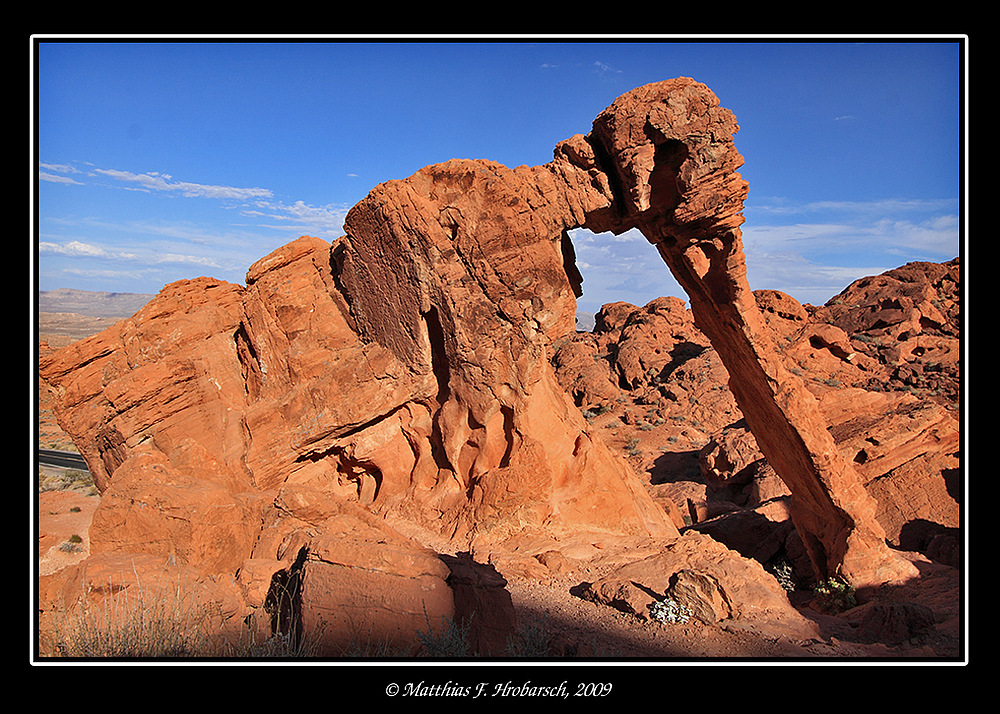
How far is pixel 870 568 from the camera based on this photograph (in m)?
9.09

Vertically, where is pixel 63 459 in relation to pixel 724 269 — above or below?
below

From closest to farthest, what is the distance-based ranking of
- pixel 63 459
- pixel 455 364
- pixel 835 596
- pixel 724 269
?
pixel 835 596 → pixel 724 269 → pixel 455 364 → pixel 63 459

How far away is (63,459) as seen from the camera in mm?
21203

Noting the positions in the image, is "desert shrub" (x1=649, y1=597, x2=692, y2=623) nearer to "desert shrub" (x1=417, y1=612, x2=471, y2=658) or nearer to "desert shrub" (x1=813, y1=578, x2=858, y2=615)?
"desert shrub" (x1=417, y1=612, x2=471, y2=658)

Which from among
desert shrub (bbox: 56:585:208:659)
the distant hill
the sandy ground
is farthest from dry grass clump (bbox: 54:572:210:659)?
the distant hill

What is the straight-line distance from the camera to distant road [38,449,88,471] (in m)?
19.6

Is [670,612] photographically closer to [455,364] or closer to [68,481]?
[455,364]

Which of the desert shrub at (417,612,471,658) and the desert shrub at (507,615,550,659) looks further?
the desert shrub at (507,615,550,659)

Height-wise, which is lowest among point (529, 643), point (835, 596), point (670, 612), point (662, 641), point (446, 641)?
point (835, 596)

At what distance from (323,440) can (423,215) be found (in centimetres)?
396

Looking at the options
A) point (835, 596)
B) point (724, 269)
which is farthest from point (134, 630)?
point (835, 596)
